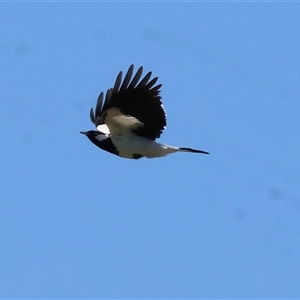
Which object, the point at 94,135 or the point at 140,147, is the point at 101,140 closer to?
the point at 94,135

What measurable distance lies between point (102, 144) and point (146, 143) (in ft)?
3.08

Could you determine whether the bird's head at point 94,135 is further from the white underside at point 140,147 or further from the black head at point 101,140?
the white underside at point 140,147

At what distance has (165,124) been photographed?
79.9 ft

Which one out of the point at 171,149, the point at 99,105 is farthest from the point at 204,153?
the point at 99,105

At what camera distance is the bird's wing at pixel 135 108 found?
77.9ft

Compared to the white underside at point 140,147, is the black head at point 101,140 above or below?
above

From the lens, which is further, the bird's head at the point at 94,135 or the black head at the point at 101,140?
the bird's head at the point at 94,135

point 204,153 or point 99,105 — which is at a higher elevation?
point 99,105

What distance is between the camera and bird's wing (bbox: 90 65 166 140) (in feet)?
77.9

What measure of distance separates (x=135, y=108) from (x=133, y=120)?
1.12ft

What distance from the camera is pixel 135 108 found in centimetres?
2411

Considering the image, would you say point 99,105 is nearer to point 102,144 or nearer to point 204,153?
point 102,144

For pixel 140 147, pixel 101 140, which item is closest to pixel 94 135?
pixel 101 140

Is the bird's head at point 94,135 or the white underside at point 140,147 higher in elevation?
the bird's head at point 94,135
